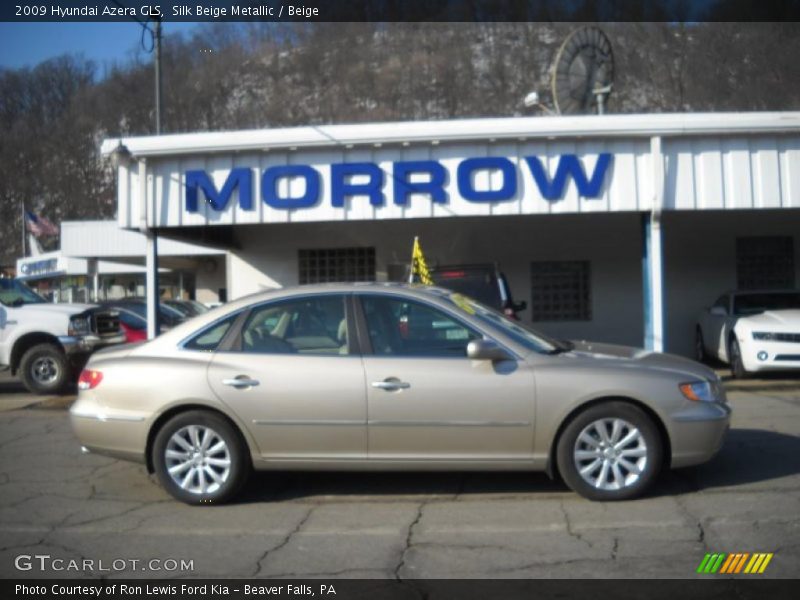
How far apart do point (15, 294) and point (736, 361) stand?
11610mm

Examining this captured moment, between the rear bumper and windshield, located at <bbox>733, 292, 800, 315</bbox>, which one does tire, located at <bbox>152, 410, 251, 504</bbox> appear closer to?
the rear bumper

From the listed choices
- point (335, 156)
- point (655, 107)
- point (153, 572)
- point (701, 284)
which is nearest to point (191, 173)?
point (335, 156)

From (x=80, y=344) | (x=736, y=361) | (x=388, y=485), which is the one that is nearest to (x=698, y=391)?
(x=388, y=485)

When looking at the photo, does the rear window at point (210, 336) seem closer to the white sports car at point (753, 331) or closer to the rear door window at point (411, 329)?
the rear door window at point (411, 329)

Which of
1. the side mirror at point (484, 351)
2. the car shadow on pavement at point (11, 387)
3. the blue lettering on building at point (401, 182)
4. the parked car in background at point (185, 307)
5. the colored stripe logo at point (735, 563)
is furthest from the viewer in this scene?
the parked car in background at point (185, 307)

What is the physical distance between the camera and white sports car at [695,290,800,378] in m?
11.7

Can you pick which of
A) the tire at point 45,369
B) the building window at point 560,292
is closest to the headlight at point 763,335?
the building window at point 560,292

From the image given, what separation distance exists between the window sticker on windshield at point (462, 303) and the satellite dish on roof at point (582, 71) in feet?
29.5

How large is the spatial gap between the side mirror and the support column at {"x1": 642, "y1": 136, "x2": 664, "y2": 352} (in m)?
6.80

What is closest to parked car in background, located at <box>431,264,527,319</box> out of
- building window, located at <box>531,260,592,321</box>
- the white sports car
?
the white sports car

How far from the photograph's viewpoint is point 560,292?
53.3 ft

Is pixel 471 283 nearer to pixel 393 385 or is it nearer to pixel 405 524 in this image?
pixel 393 385

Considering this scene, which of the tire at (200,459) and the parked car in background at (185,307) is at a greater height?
the parked car in background at (185,307)

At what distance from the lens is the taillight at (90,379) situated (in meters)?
→ 6.19
